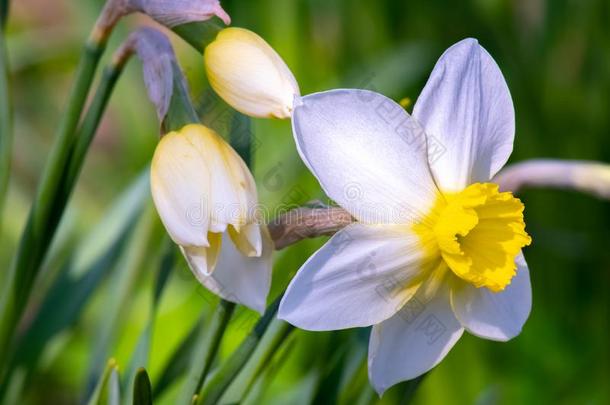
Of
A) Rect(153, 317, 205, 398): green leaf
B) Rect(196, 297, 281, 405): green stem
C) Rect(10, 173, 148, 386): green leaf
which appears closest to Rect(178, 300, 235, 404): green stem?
Rect(196, 297, 281, 405): green stem

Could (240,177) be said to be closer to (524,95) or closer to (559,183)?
(559,183)

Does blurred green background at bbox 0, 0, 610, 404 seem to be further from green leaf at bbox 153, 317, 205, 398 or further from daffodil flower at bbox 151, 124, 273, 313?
daffodil flower at bbox 151, 124, 273, 313

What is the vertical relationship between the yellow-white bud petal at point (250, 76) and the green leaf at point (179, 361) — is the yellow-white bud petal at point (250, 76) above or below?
above

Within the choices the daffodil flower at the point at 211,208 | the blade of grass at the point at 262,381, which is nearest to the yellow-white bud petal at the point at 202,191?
the daffodil flower at the point at 211,208

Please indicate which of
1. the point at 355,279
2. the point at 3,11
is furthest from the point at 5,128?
the point at 355,279

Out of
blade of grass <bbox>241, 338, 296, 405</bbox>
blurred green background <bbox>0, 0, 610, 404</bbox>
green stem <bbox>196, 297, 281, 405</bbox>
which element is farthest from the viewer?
blurred green background <bbox>0, 0, 610, 404</bbox>

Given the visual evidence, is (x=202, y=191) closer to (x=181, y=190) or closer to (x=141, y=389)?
(x=181, y=190)

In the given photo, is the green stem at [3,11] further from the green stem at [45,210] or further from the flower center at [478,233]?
the flower center at [478,233]
